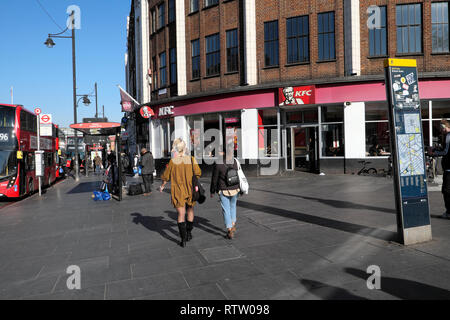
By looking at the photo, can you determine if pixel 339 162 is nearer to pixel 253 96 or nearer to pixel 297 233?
pixel 253 96

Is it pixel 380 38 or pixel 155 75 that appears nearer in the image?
pixel 380 38

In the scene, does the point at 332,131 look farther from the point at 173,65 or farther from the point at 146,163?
the point at 173,65

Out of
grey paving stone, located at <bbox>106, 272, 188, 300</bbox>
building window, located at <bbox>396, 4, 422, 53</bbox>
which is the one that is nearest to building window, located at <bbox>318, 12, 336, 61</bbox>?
building window, located at <bbox>396, 4, 422, 53</bbox>

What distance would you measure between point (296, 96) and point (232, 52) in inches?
183

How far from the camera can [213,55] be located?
2023cm

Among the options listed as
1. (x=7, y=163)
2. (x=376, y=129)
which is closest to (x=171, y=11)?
(x=7, y=163)

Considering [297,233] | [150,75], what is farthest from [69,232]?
[150,75]

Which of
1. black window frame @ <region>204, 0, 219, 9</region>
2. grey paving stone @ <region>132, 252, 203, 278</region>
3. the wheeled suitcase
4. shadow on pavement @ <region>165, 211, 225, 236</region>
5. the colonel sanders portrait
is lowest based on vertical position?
grey paving stone @ <region>132, 252, 203, 278</region>

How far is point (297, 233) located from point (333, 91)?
12101mm

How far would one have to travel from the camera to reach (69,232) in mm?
7457

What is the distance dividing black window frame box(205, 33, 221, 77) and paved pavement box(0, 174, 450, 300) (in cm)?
1226

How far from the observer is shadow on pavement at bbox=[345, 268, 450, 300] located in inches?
144

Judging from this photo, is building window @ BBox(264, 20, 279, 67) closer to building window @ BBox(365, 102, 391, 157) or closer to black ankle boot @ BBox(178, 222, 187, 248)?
building window @ BBox(365, 102, 391, 157)

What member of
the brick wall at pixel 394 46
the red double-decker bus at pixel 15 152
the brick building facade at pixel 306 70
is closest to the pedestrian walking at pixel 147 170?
the red double-decker bus at pixel 15 152
